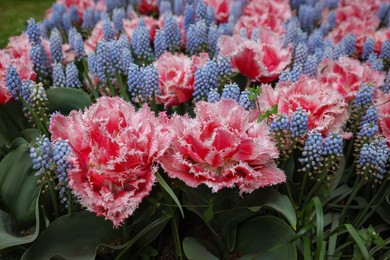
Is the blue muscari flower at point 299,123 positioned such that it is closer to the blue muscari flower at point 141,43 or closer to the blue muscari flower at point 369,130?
the blue muscari flower at point 369,130

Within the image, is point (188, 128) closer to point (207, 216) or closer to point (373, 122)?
point (207, 216)

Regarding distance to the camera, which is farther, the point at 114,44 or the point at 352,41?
the point at 352,41

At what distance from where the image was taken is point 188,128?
107cm

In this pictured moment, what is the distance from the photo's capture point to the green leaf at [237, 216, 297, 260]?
113cm

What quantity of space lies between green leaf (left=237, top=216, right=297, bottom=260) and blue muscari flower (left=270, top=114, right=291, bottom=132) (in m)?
0.24

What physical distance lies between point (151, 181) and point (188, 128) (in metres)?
0.16

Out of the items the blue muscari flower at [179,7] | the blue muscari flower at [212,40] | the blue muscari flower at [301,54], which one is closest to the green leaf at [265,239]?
the blue muscari flower at [301,54]

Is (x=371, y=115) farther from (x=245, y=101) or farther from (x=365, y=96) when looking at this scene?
(x=245, y=101)

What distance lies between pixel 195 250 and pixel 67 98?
2.20 ft

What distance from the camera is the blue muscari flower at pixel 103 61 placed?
4.82ft

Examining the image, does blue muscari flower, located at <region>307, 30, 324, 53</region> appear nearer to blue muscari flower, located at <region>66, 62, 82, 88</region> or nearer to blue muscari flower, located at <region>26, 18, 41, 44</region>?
blue muscari flower, located at <region>66, 62, 82, 88</region>

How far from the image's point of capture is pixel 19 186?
1.31 m

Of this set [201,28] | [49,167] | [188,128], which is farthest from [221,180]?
[201,28]

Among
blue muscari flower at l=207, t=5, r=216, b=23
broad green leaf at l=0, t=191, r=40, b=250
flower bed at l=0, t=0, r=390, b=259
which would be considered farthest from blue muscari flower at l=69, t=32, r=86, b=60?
broad green leaf at l=0, t=191, r=40, b=250
